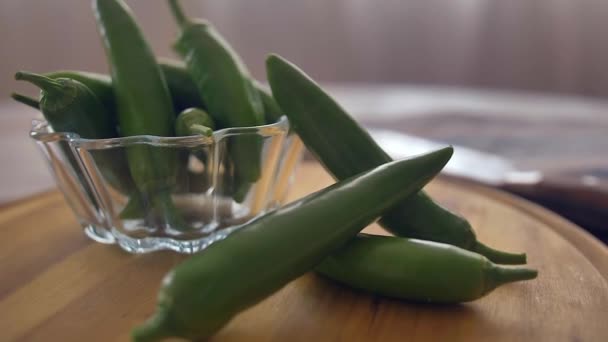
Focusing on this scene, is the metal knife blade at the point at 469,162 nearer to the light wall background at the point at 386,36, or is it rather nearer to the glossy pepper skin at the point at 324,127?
the glossy pepper skin at the point at 324,127

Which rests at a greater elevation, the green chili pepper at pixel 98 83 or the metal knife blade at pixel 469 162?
the green chili pepper at pixel 98 83

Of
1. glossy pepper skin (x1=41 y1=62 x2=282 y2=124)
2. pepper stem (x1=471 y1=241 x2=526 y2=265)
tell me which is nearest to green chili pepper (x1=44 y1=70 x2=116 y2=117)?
glossy pepper skin (x1=41 y1=62 x2=282 y2=124)

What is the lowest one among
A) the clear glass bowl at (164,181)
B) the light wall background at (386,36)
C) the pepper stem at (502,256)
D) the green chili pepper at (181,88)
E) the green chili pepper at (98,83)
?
the light wall background at (386,36)

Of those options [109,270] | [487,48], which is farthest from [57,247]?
[487,48]

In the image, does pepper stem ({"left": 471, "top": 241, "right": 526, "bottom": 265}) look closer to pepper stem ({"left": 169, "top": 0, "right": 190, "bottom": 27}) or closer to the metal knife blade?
the metal knife blade

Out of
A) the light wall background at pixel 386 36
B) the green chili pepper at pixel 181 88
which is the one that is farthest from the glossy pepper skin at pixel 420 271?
the light wall background at pixel 386 36

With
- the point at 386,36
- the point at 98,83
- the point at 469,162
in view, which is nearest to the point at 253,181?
the point at 98,83

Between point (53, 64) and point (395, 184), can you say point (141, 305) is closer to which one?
point (395, 184)
